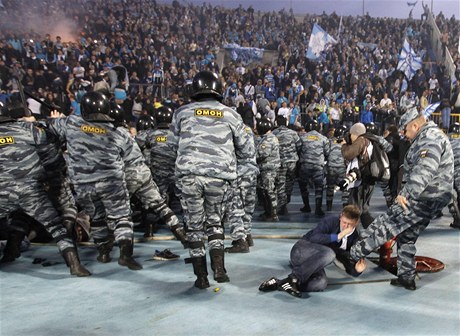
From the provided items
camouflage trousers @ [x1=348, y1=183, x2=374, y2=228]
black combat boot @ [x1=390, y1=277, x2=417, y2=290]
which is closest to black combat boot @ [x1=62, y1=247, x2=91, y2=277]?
black combat boot @ [x1=390, y1=277, x2=417, y2=290]

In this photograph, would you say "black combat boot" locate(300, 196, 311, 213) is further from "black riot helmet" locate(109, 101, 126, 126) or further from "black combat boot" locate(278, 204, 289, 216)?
"black riot helmet" locate(109, 101, 126, 126)

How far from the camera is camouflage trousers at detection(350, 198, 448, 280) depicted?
4.15 metres

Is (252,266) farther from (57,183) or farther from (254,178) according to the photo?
(57,183)

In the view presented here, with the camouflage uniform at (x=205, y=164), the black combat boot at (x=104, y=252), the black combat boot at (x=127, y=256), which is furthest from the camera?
the black combat boot at (x=104, y=252)

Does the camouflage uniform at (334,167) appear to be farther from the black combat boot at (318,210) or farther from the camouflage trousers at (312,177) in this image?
the black combat boot at (318,210)

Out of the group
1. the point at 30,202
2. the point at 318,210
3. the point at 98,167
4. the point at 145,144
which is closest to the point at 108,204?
the point at 98,167

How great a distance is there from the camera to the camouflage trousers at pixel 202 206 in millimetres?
4180

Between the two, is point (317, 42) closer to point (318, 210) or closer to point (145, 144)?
point (318, 210)

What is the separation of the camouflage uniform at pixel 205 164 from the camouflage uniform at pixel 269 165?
3529 mm

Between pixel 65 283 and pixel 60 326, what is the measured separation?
1130 mm

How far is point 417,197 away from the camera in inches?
159

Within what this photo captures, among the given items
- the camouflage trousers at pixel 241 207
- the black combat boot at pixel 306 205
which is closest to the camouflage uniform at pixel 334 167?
the black combat boot at pixel 306 205

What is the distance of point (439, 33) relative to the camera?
25562 millimetres

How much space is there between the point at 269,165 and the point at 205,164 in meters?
3.89
